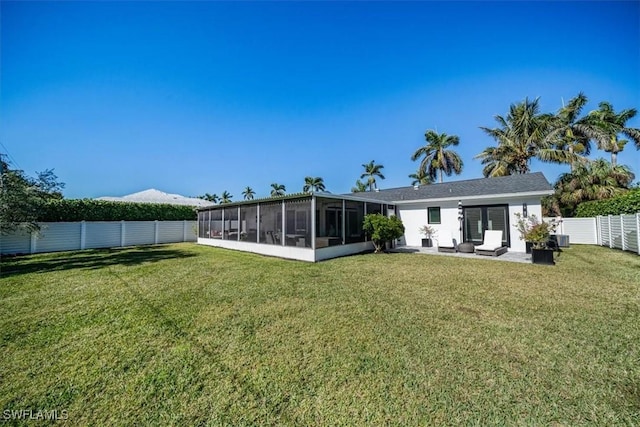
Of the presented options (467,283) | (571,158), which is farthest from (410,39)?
(571,158)

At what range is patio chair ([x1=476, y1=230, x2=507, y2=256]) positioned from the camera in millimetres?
10870

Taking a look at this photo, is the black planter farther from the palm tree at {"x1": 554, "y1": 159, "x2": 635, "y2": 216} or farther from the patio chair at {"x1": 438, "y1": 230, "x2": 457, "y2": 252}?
the palm tree at {"x1": 554, "y1": 159, "x2": 635, "y2": 216}

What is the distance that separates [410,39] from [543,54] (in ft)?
21.5

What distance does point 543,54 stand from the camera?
477 inches

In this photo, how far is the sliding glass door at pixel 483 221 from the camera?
12.3 m

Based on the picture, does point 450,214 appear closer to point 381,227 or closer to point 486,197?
point 486,197

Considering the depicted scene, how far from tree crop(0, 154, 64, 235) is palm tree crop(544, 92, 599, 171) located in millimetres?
32312

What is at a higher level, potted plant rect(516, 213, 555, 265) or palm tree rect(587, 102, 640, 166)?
palm tree rect(587, 102, 640, 166)

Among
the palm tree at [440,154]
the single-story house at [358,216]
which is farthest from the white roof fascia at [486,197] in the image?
the palm tree at [440,154]

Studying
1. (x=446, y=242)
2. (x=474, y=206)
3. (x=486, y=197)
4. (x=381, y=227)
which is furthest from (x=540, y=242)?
(x=381, y=227)

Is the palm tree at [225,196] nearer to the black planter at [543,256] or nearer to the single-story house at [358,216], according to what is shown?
the single-story house at [358,216]

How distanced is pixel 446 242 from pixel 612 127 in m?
20.5

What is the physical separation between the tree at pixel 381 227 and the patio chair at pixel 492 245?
3536 mm

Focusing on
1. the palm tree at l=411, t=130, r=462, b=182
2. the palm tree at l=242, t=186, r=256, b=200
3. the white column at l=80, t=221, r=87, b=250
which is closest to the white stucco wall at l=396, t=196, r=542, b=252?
the palm tree at l=411, t=130, r=462, b=182
